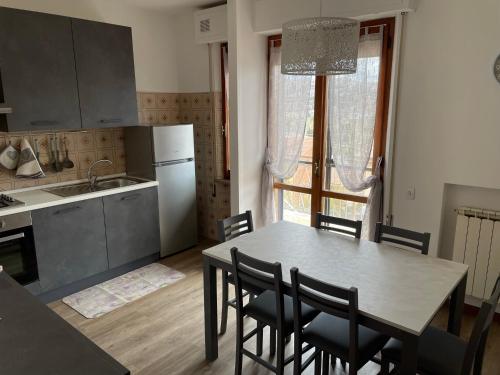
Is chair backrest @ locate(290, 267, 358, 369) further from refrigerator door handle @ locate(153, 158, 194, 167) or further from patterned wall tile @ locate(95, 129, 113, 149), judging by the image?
patterned wall tile @ locate(95, 129, 113, 149)

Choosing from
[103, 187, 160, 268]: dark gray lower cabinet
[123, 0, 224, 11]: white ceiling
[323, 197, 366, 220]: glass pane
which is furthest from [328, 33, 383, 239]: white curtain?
[103, 187, 160, 268]: dark gray lower cabinet

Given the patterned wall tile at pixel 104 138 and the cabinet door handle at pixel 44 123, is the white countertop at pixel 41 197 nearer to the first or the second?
the patterned wall tile at pixel 104 138

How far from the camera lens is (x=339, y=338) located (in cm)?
184

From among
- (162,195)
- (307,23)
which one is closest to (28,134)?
(162,195)

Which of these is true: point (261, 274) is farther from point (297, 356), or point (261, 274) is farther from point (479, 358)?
point (479, 358)

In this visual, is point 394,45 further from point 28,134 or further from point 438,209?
point 28,134

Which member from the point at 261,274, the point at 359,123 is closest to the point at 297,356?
the point at 261,274

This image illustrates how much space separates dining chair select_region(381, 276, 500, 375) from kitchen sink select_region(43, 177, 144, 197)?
2.78 meters

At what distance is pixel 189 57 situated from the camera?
13.9ft

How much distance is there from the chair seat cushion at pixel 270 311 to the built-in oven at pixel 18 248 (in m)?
1.88

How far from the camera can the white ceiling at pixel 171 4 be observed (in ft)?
12.1

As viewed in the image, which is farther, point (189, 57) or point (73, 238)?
point (189, 57)

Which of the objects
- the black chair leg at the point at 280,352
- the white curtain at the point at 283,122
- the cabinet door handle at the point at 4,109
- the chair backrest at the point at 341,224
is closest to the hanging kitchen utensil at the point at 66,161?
the cabinet door handle at the point at 4,109

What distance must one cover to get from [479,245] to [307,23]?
2055 millimetres
